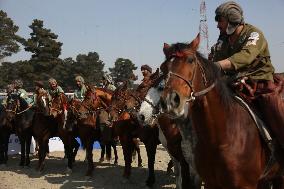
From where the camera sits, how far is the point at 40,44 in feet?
155

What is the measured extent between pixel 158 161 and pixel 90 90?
3978 millimetres

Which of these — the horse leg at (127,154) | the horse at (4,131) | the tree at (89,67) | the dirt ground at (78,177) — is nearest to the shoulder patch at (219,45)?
A: the dirt ground at (78,177)

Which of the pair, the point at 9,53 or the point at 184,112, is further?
the point at 9,53

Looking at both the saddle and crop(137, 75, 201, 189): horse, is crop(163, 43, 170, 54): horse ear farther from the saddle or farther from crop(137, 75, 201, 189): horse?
crop(137, 75, 201, 189): horse

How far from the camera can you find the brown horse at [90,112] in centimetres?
991

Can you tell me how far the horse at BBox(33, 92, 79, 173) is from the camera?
10.7m

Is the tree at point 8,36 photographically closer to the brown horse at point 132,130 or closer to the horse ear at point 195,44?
the brown horse at point 132,130

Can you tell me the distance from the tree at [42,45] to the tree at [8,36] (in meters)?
3.63

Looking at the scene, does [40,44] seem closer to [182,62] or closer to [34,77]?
[34,77]

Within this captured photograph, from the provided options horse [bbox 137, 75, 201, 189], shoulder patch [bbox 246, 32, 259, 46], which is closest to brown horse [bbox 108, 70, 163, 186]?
horse [bbox 137, 75, 201, 189]

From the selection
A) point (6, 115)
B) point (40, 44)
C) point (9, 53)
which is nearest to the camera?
point (6, 115)

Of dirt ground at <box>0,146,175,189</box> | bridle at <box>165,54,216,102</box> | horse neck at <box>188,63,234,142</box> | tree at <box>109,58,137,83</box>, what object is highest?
tree at <box>109,58,137,83</box>

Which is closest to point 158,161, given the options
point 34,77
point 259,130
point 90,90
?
point 90,90

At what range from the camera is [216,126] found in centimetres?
389
